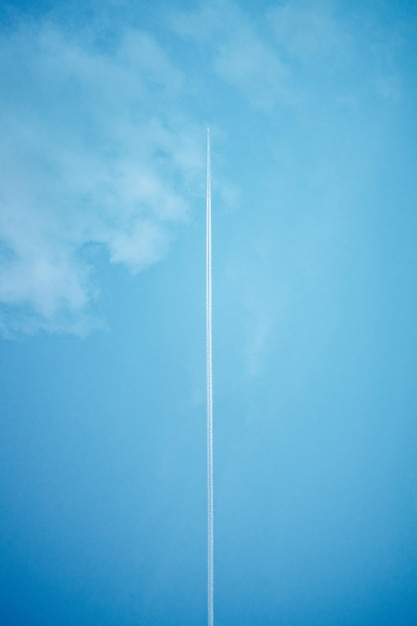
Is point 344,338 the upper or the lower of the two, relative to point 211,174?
lower

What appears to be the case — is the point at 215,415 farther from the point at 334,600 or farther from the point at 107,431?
the point at 334,600

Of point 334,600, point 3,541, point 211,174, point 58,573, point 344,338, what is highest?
point 211,174

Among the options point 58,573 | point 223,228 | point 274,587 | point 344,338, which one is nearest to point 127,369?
point 223,228

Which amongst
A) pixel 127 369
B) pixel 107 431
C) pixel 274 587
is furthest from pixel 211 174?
pixel 274 587

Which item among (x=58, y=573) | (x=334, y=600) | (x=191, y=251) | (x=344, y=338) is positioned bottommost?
(x=334, y=600)

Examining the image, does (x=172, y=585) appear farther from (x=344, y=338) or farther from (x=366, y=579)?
(x=344, y=338)

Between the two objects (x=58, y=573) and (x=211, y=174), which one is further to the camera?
(x=211, y=174)

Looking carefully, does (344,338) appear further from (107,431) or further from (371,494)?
(107,431)

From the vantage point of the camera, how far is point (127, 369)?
322 centimetres

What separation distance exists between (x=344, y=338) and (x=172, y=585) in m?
2.72

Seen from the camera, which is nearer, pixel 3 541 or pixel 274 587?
pixel 3 541

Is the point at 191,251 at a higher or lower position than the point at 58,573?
higher

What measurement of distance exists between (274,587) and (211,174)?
3848 millimetres

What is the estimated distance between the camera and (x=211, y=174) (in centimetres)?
331
